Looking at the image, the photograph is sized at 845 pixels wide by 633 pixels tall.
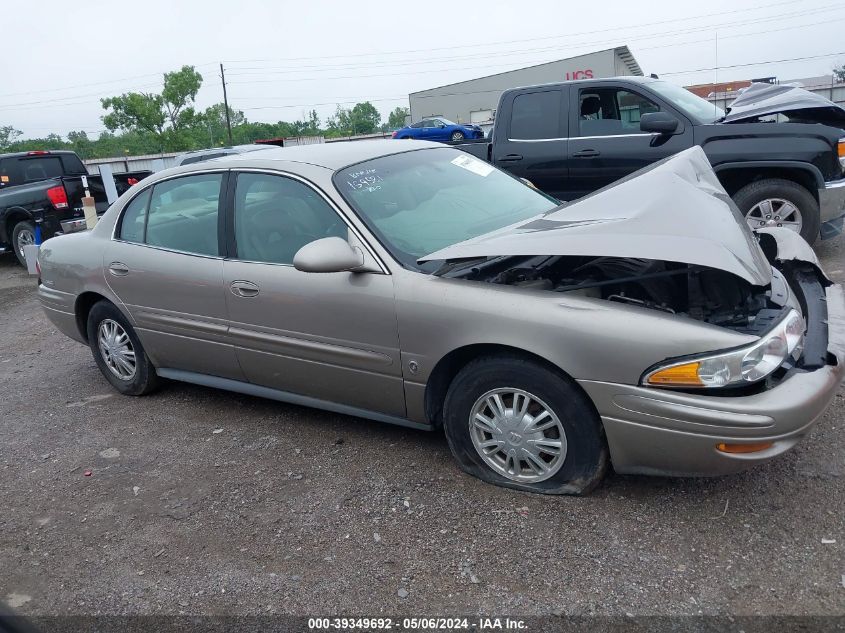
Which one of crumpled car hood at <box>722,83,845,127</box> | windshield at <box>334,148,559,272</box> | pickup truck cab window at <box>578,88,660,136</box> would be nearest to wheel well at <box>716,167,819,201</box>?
crumpled car hood at <box>722,83,845,127</box>

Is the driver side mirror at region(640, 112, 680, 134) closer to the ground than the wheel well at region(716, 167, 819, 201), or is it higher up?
higher up

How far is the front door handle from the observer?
151 inches

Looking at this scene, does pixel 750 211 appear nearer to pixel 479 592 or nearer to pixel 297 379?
pixel 297 379

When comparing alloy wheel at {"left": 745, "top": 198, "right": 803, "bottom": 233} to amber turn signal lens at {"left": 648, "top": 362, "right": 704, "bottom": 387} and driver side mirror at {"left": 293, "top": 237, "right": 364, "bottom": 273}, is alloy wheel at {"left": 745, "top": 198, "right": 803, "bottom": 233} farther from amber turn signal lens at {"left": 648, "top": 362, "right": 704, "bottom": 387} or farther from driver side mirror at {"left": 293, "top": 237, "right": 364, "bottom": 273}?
driver side mirror at {"left": 293, "top": 237, "right": 364, "bottom": 273}

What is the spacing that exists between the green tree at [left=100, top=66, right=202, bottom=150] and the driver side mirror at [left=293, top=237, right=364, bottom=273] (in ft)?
173

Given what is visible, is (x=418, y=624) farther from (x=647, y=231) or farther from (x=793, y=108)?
(x=793, y=108)

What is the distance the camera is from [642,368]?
2762 millimetres

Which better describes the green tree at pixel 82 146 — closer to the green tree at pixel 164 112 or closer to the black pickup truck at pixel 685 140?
the green tree at pixel 164 112

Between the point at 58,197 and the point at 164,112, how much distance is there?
45.6m

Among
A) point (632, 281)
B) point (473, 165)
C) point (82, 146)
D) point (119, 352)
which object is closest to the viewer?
point (632, 281)

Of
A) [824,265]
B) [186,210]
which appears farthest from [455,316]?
[824,265]

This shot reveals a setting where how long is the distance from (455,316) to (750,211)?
4.67m

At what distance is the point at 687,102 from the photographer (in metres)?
7.12

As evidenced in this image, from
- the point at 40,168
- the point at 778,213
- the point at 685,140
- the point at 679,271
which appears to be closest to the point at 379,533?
the point at 679,271
